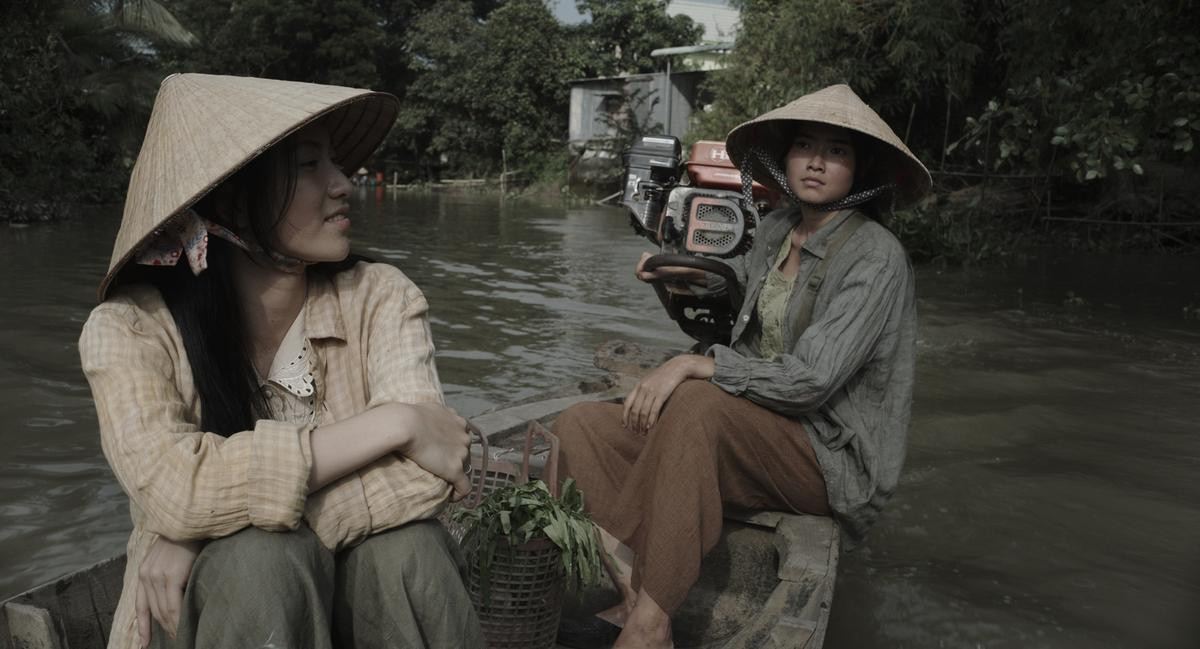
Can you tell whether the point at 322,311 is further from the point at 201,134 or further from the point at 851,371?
the point at 851,371

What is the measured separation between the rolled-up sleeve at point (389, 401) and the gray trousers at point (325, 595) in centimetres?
3

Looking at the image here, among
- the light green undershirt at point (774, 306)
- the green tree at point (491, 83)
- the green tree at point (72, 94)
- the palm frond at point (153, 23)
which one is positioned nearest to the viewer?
the light green undershirt at point (774, 306)

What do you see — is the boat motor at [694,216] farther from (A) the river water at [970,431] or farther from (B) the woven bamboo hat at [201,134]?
(B) the woven bamboo hat at [201,134]

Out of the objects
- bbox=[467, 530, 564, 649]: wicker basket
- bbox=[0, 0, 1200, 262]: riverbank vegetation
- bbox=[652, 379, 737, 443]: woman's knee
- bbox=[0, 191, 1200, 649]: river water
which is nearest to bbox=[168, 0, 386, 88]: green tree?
bbox=[0, 0, 1200, 262]: riverbank vegetation

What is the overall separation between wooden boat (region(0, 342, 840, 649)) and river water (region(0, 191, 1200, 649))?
518mm

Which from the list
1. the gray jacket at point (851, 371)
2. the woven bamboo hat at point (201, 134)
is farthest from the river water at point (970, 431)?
the woven bamboo hat at point (201, 134)

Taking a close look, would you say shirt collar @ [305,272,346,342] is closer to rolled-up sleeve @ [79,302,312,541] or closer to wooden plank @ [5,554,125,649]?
rolled-up sleeve @ [79,302,312,541]

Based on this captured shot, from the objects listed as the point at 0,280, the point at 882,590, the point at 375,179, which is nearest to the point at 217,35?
the point at 375,179

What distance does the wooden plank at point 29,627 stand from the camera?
5.86 feet

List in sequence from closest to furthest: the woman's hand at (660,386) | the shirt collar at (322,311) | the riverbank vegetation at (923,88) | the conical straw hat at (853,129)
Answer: the shirt collar at (322,311), the woman's hand at (660,386), the conical straw hat at (853,129), the riverbank vegetation at (923,88)

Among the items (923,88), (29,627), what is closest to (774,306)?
(29,627)

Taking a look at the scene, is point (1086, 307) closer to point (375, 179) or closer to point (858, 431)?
point (858, 431)

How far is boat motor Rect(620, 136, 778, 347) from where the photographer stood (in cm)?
362

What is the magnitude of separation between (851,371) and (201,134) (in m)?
1.71
